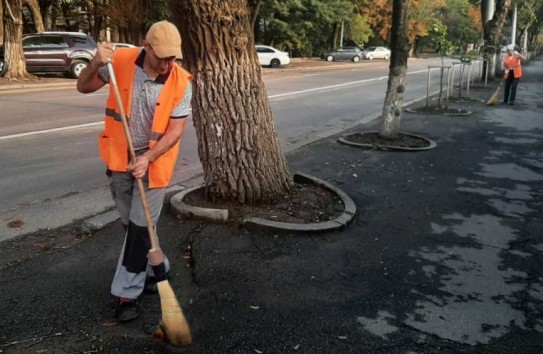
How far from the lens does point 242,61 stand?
16.1ft

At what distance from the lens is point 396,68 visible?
8906mm

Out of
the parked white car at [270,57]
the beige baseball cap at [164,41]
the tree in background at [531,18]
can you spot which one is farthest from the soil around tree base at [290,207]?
the tree in background at [531,18]

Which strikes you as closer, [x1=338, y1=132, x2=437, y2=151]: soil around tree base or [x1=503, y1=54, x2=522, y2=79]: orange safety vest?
[x1=338, y1=132, x2=437, y2=151]: soil around tree base

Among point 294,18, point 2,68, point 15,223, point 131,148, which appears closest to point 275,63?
point 294,18

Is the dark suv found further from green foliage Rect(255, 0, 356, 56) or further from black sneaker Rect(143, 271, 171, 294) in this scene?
black sneaker Rect(143, 271, 171, 294)

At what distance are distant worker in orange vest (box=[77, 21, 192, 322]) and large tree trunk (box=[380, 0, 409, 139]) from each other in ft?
20.9

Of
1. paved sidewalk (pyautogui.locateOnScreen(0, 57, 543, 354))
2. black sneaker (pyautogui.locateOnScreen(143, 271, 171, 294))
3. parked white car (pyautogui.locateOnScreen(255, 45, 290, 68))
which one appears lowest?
paved sidewalk (pyautogui.locateOnScreen(0, 57, 543, 354))

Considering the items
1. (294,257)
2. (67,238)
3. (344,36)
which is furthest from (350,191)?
(344,36)

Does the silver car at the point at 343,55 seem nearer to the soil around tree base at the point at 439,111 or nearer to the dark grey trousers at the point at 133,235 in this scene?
the soil around tree base at the point at 439,111

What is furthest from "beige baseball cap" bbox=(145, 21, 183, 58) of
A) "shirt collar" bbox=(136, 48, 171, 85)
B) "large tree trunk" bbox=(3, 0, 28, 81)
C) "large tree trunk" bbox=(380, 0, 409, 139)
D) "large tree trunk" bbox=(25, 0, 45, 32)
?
"large tree trunk" bbox=(25, 0, 45, 32)

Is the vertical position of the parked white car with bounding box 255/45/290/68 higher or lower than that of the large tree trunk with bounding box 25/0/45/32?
lower

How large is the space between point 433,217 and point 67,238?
366 centimetres

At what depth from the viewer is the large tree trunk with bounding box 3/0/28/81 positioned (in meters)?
19.4

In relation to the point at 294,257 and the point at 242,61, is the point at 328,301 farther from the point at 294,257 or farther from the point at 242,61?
the point at 242,61
